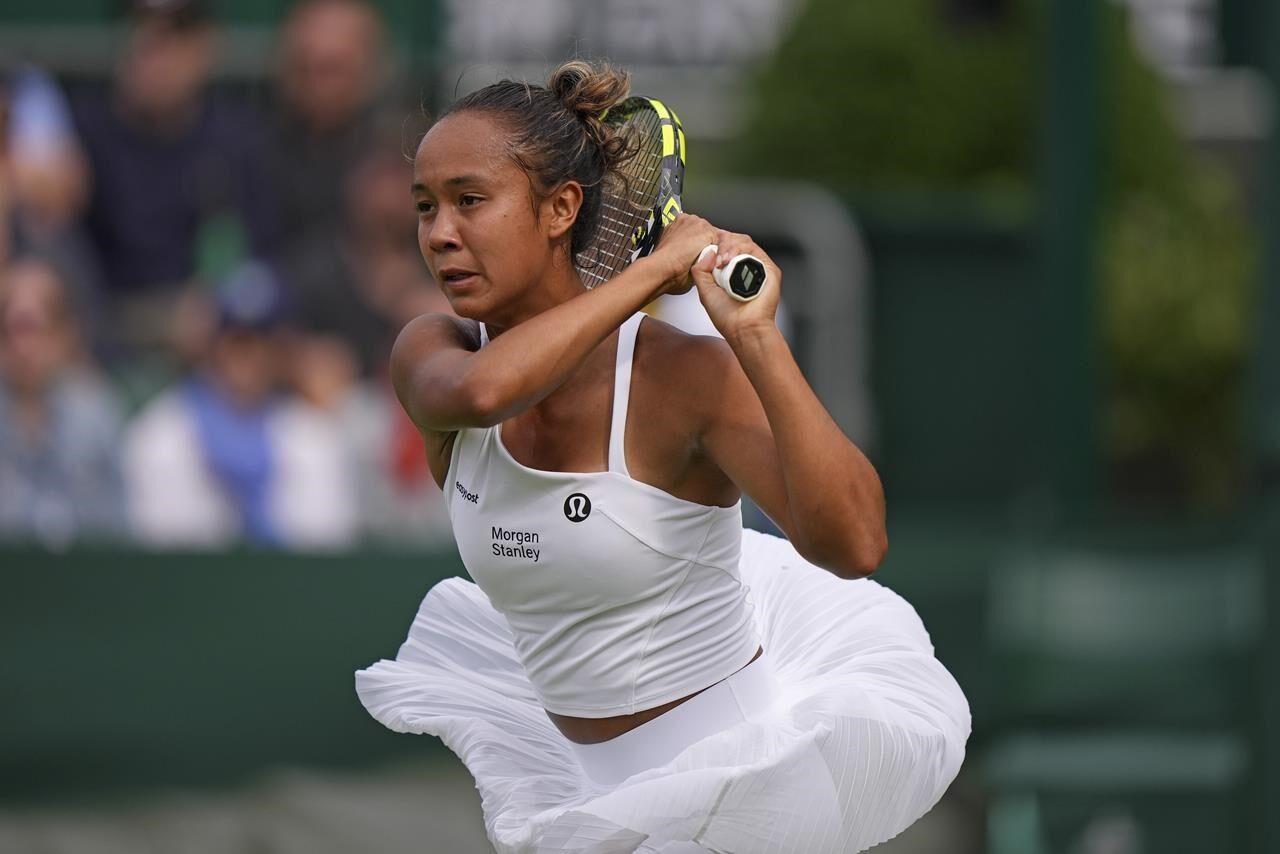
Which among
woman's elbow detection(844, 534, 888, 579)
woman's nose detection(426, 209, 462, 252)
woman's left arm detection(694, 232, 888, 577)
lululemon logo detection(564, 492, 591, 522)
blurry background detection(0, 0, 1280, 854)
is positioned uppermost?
woman's nose detection(426, 209, 462, 252)

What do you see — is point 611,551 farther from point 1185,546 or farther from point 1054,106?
point 1054,106

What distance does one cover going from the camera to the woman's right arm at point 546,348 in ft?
9.53

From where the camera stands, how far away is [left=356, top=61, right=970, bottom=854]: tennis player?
2.95 m

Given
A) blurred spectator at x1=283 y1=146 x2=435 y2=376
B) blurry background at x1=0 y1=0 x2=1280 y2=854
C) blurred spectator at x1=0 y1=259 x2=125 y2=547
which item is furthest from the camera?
blurred spectator at x1=283 y1=146 x2=435 y2=376

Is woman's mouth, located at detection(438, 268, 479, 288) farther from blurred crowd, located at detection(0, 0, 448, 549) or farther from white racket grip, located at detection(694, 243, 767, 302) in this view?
blurred crowd, located at detection(0, 0, 448, 549)

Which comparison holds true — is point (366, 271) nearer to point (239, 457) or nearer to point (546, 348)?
point (239, 457)

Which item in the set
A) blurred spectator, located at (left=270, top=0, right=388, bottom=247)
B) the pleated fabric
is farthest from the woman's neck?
blurred spectator, located at (left=270, top=0, right=388, bottom=247)

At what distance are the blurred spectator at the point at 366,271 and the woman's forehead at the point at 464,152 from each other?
12.9 ft

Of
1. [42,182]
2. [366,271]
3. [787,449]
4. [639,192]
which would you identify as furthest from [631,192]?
[42,182]

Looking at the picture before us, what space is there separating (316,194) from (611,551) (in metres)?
4.49

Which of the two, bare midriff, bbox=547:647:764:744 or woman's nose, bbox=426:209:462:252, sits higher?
woman's nose, bbox=426:209:462:252

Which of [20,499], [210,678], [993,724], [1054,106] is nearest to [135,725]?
[210,678]

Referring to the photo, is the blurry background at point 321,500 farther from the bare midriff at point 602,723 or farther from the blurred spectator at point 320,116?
the bare midriff at point 602,723

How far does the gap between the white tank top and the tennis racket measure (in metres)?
0.13
